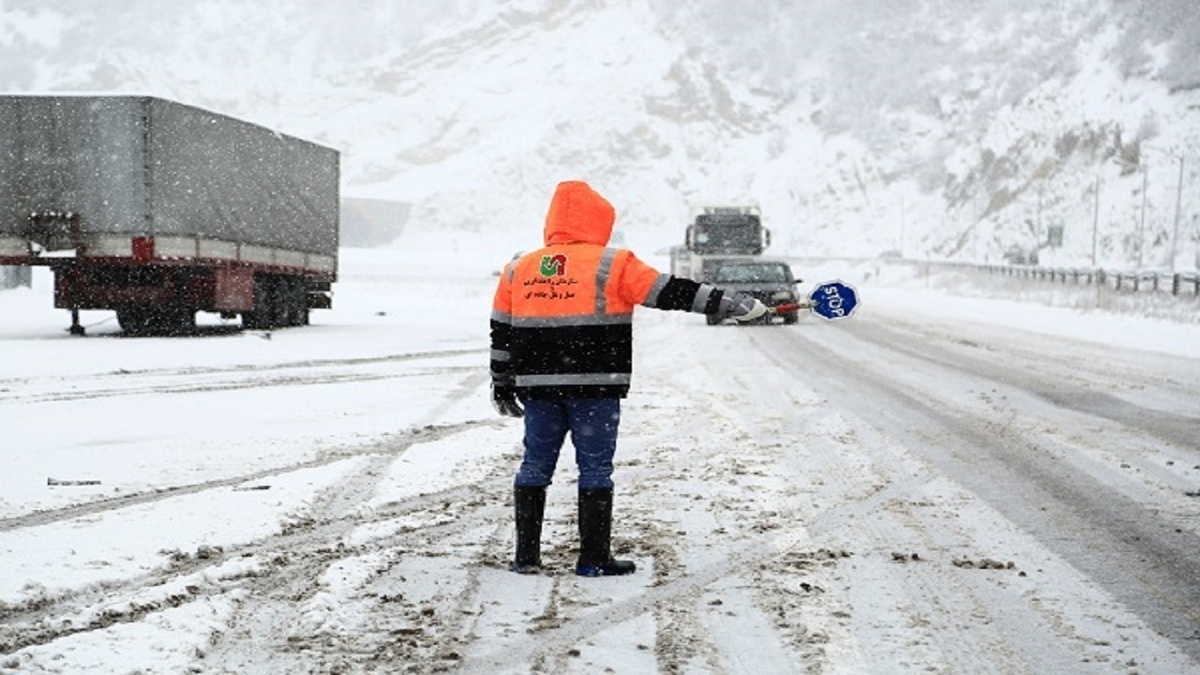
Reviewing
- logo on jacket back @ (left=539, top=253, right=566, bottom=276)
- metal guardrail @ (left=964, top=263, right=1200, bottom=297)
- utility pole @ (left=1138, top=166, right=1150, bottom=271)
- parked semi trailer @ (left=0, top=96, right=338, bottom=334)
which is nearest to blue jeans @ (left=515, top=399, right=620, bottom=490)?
logo on jacket back @ (left=539, top=253, right=566, bottom=276)

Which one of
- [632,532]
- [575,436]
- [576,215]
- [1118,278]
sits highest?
[576,215]

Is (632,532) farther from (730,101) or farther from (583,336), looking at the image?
(730,101)

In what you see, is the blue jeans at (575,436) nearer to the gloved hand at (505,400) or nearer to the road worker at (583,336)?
the road worker at (583,336)

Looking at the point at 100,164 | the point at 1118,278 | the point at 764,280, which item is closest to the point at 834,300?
the point at 100,164

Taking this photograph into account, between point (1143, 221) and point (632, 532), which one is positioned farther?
point (1143, 221)

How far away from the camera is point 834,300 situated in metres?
6.31

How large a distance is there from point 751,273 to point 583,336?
71.8 ft

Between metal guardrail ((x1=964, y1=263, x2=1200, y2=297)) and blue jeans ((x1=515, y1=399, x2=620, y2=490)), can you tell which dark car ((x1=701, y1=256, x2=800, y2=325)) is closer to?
metal guardrail ((x1=964, y1=263, x2=1200, y2=297))

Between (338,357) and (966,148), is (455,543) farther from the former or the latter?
(966,148)

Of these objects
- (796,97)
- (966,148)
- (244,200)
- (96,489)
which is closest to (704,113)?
(796,97)

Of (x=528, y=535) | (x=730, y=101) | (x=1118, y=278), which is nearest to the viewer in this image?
(x=528, y=535)

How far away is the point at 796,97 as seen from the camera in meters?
132

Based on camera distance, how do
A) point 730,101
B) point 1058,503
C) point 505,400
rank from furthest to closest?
point 730,101, point 1058,503, point 505,400

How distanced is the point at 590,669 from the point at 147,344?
15696mm
